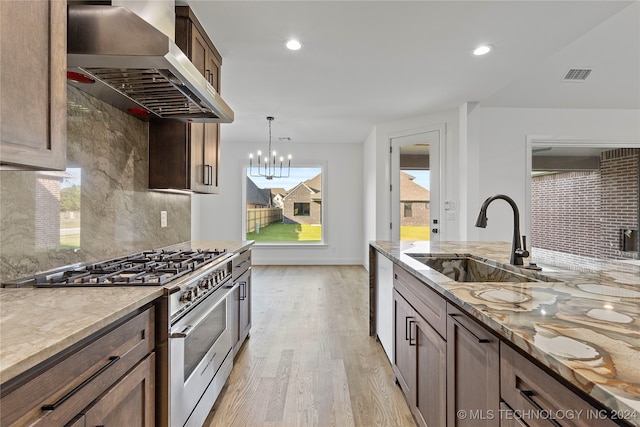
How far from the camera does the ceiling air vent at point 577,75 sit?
139 inches

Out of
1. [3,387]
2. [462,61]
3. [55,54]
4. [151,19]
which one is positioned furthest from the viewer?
[462,61]

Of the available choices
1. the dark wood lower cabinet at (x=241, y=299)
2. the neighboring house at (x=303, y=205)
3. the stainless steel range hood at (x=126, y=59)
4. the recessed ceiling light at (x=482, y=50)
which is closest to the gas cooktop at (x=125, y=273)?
the dark wood lower cabinet at (x=241, y=299)

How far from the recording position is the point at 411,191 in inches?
190

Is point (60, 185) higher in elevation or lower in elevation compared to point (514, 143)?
lower

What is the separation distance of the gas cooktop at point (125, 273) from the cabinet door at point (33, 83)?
1.62 feet

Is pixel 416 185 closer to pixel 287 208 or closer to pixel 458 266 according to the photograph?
pixel 458 266

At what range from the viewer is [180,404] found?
139 cm

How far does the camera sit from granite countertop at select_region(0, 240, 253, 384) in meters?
0.70

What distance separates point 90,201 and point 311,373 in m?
1.80

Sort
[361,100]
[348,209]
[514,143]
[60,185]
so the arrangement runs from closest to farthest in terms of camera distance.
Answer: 1. [60,185]
2. [361,100]
3. [514,143]
4. [348,209]

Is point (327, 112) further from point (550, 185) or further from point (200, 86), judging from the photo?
point (550, 185)

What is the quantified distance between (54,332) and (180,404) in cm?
78

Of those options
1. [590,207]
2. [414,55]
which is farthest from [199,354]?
[590,207]

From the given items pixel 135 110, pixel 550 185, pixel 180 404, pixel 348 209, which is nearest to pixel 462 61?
pixel 135 110
